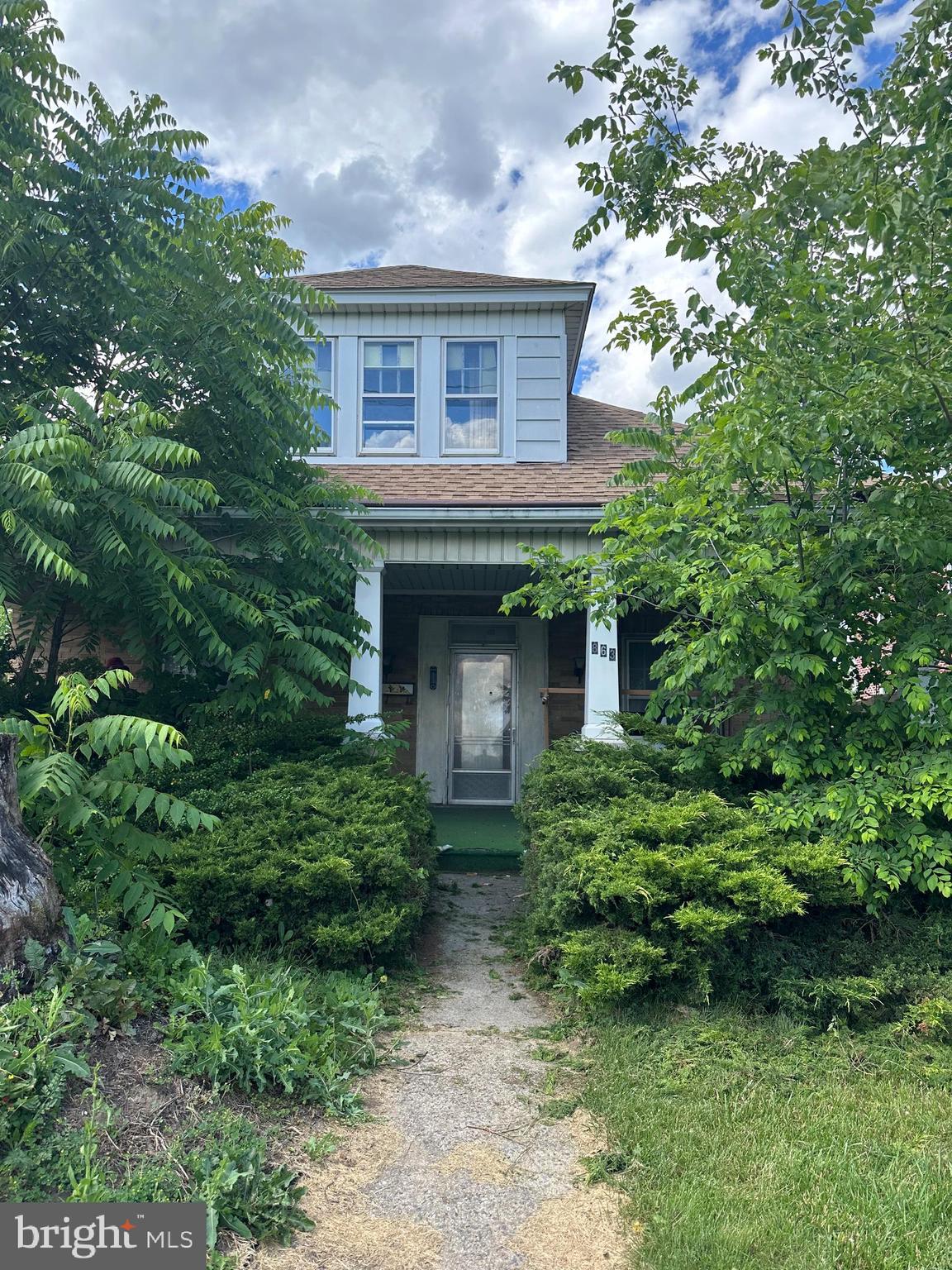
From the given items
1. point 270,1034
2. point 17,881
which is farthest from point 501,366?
point 270,1034

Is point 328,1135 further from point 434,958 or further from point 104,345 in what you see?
point 104,345

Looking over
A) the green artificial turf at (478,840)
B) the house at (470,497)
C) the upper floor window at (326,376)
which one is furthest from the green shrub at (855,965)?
the upper floor window at (326,376)

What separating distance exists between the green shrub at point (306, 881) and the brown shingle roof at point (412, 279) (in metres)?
7.59

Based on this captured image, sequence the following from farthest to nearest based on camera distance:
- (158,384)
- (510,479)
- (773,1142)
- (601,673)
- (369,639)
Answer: (510,479), (369,639), (601,673), (158,384), (773,1142)

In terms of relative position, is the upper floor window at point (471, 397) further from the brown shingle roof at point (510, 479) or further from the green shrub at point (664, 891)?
the green shrub at point (664, 891)

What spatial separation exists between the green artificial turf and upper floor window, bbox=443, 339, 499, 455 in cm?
473

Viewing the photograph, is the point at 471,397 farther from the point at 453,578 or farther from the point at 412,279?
the point at 453,578

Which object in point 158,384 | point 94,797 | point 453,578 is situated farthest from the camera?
point 453,578

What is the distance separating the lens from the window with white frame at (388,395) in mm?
10547

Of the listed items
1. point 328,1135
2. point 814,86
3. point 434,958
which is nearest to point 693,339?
point 814,86

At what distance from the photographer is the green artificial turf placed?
28.5ft

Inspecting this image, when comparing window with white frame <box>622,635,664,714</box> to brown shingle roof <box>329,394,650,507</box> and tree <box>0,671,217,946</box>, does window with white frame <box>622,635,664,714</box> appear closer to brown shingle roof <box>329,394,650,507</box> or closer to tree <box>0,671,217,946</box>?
brown shingle roof <box>329,394,650,507</box>

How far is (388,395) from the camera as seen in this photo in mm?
10602

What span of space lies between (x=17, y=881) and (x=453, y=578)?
776 cm
